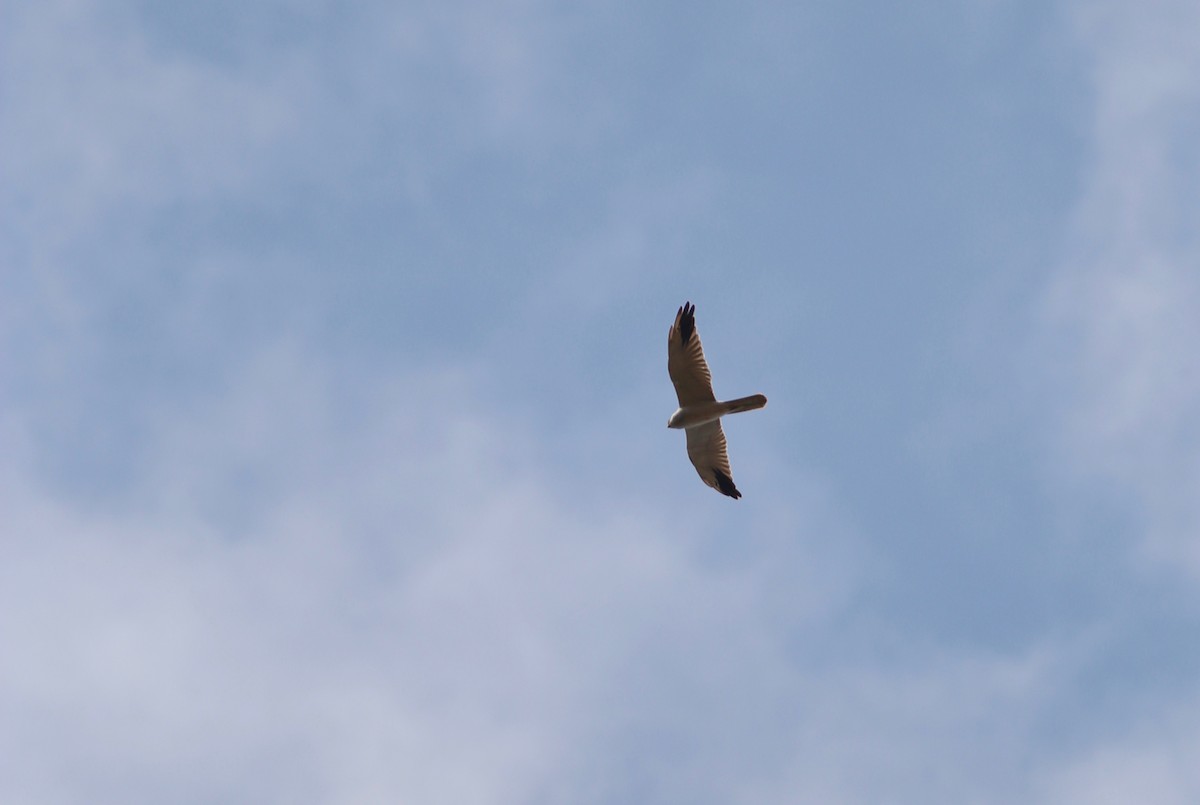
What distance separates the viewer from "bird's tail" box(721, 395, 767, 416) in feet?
104

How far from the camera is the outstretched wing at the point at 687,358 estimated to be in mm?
32000

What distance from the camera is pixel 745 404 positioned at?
3188 centimetres

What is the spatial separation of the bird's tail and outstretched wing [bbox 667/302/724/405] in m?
0.59

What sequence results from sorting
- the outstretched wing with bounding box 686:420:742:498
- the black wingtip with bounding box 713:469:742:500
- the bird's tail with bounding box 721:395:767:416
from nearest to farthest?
1. the bird's tail with bounding box 721:395:767:416
2. the outstretched wing with bounding box 686:420:742:498
3. the black wingtip with bounding box 713:469:742:500

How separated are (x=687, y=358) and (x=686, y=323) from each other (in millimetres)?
964

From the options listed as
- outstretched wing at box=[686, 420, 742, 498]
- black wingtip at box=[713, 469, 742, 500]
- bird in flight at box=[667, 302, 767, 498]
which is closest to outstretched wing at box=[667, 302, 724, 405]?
bird in flight at box=[667, 302, 767, 498]

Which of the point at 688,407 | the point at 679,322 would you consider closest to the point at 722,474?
the point at 688,407

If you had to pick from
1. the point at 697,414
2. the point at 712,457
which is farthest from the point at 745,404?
the point at 712,457

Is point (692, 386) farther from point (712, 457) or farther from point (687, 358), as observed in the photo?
point (712, 457)

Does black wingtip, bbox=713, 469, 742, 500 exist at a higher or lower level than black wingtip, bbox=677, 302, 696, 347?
lower

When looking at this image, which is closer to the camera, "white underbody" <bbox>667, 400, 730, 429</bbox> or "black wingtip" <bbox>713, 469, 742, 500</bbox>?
"white underbody" <bbox>667, 400, 730, 429</bbox>

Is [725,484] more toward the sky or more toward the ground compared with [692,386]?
more toward the ground

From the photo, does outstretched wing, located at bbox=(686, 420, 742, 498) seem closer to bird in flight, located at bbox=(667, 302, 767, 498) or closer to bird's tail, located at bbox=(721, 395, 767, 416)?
bird in flight, located at bbox=(667, 302, 767, 498)

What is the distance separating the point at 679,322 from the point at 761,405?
3150 mm
